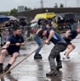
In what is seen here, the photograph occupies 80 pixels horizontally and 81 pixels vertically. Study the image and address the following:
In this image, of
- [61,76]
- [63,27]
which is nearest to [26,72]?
[61,76]

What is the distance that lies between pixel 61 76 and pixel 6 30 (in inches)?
402

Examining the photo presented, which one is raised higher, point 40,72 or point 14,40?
point 14,40

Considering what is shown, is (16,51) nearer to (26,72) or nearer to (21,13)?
(26,72)

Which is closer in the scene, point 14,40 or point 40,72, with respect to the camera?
point 14,40

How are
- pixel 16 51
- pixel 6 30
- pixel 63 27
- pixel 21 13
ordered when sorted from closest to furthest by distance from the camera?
1. pixel 16 51
2. pixel 6 30
3. pixel 63 27
4. pixel 21 13

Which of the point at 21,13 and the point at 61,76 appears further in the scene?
the point at 21,13

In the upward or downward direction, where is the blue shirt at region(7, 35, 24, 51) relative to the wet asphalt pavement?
upward

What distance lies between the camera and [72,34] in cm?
1193

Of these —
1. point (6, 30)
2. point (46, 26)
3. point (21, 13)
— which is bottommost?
point (21, 13)

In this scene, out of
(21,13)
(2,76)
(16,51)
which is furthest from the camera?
(21,13)

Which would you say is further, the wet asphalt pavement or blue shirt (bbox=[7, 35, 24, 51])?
blue shirt (bbox=[7, 35, 24, 51])

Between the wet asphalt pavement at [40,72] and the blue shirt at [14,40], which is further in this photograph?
the blue shirt at [14,40]

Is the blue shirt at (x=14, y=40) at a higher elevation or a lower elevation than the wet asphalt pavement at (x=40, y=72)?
higher

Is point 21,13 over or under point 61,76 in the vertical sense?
under
